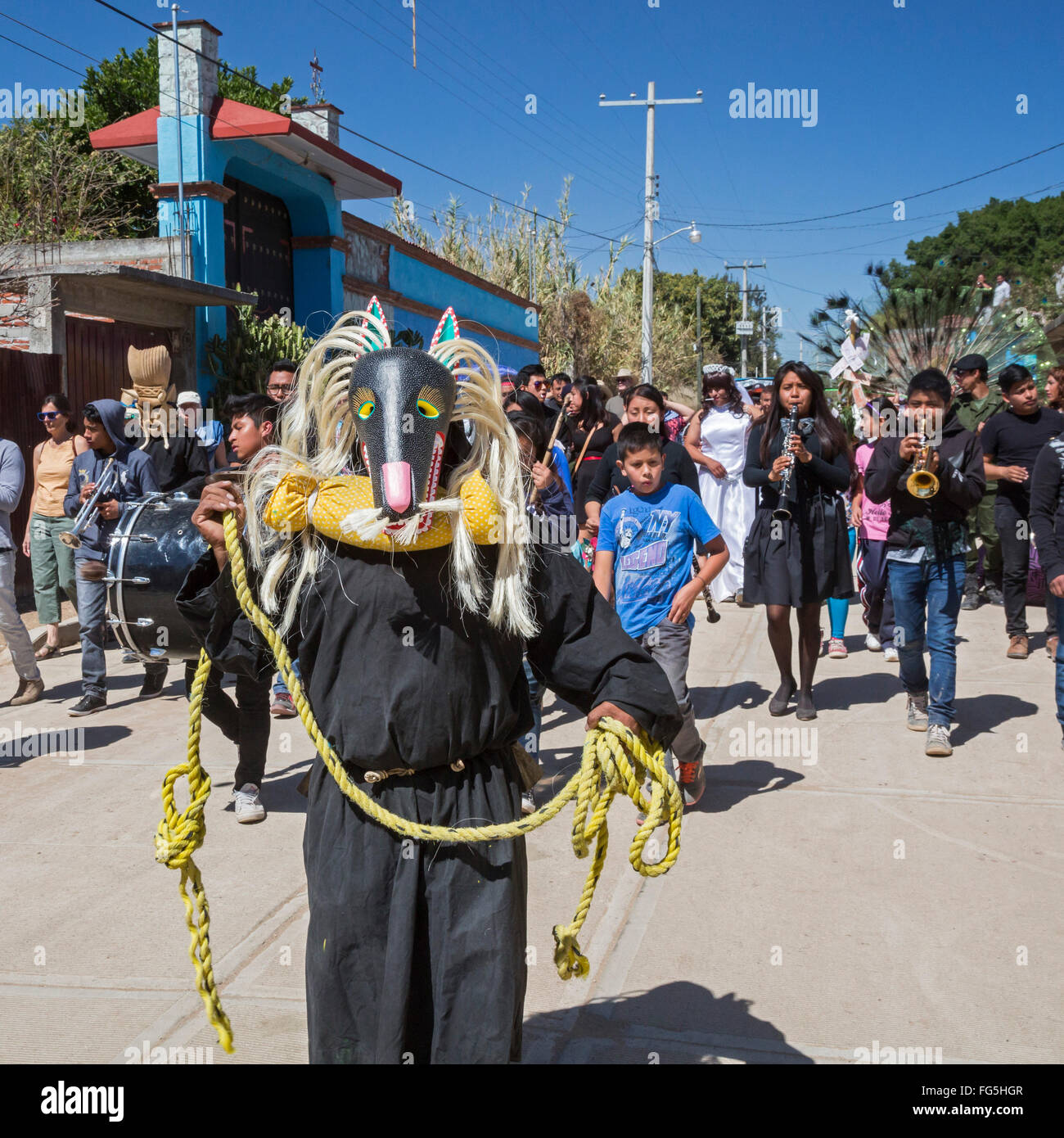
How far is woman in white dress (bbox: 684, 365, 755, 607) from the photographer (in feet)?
32.0

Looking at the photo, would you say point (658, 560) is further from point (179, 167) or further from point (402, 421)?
point (179, 167)

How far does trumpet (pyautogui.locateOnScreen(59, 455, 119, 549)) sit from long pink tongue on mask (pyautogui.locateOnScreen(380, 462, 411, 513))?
527 cm

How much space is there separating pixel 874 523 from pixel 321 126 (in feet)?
32.5

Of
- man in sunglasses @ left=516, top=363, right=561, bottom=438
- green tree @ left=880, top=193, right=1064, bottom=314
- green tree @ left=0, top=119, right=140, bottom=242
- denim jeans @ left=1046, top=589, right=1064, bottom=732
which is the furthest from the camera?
green tree @ left=880, top=193, right=1064, bottom=314

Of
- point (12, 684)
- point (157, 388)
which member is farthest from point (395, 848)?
point (157, 388)

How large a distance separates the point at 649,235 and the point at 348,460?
28.2 metres

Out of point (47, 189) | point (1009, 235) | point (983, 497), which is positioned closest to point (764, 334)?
point (1009, 235)

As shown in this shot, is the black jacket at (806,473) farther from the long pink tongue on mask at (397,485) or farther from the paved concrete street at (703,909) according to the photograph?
the long pink tongue on mask at (397,485)

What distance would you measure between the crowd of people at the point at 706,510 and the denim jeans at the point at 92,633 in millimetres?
12

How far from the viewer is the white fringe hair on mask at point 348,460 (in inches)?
91.7

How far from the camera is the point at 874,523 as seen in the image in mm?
8727

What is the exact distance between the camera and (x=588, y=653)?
8.09 feet

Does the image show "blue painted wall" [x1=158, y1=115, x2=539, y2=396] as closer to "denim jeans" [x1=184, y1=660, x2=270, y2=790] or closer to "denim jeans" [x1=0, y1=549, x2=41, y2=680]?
"denim jeans" [x1=0, y1=549, x2=41, y2=680]

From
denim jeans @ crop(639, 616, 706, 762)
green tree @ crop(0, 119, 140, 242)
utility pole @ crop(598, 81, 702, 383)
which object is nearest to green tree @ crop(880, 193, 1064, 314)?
utility pole @ crop(598, 81, 702, 383)
